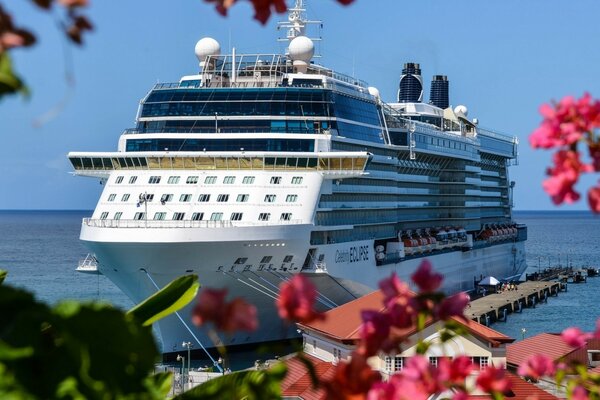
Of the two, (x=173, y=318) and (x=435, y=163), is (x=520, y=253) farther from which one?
(x=173, y=318)

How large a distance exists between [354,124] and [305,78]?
2.57 m

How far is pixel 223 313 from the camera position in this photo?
9.78 feet

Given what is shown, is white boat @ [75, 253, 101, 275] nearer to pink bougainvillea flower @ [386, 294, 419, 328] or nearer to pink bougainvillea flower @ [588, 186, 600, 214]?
pink bougainvillea flower @ [386, 294, 419, 328]

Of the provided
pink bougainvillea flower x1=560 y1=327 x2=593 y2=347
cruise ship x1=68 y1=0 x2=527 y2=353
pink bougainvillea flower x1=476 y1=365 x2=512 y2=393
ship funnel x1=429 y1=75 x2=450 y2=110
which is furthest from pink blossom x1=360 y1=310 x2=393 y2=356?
ship funnel x1=429 y1=75 x2=450 y2=110

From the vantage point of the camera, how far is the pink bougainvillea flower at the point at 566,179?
135 inches

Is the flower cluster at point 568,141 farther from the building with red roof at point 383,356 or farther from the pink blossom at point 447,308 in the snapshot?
the building with red roof at point 383,356

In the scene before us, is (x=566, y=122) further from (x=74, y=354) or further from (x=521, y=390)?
(x=521, y=390)

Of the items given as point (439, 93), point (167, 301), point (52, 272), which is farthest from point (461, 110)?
point (167, 301)

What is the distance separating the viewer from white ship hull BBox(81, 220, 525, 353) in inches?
Answer: 1345

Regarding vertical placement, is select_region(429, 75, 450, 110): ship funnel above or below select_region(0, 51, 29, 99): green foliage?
above

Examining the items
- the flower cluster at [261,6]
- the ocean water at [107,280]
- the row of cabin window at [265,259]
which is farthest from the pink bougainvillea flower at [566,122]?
the row of cabin window at [265,259]

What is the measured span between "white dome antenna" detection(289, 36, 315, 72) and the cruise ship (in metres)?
0.05

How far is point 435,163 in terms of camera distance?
59.1 metres

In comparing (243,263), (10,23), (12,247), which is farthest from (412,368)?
(12,247)
